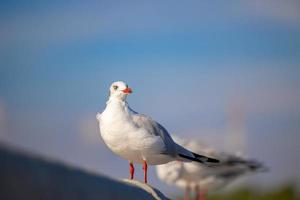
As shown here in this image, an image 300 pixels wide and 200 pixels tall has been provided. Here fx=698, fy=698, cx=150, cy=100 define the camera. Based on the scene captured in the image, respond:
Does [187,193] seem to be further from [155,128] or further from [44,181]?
[44,181]

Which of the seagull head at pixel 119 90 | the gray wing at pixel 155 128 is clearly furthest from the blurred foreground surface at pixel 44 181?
the seagull head at pixel 119 90

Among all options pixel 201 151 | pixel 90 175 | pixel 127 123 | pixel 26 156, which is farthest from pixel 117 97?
pixel 201 151

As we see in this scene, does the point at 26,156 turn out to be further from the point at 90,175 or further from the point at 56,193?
the point at 90,175

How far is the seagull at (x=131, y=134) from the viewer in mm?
4473

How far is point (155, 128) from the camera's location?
15.6ft

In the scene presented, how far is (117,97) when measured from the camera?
4.67 m

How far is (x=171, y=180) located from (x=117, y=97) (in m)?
4.07

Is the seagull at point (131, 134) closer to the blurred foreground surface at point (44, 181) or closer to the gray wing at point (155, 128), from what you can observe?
the gray wing at point (155, 128)

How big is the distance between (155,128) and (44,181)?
8.13ft

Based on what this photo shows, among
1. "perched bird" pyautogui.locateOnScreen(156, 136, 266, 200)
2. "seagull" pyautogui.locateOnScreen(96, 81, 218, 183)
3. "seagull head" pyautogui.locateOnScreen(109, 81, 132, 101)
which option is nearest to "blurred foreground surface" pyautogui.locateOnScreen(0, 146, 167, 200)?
"seagull" pyautogui.locateOnScreen(96, 81, 218, 183)

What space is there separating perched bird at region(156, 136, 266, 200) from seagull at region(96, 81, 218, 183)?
3.41 m

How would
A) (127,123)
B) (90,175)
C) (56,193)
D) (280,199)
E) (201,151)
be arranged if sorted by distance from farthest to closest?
(280,199) < (201,151) < (127,123) < (90,175) < (56,193)

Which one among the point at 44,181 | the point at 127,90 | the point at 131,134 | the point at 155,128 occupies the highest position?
the point at 127,90

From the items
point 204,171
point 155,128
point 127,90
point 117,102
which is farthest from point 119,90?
point 204,171
